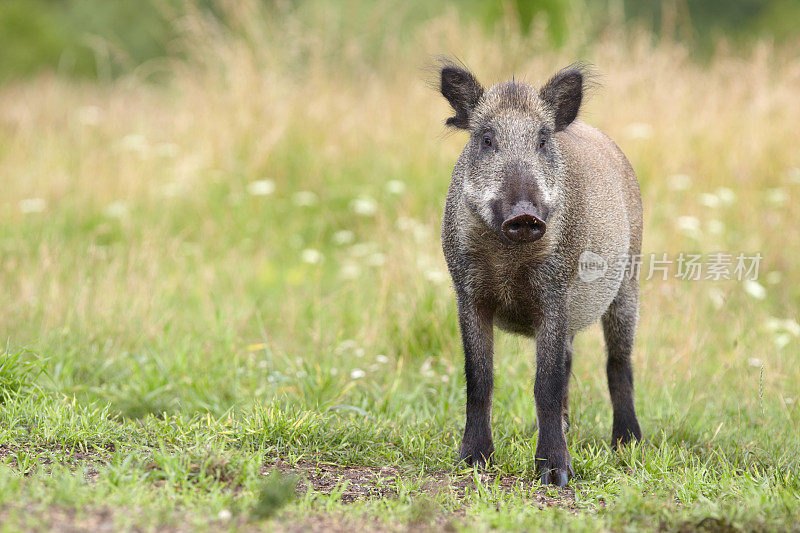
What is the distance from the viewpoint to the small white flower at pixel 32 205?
7801mm

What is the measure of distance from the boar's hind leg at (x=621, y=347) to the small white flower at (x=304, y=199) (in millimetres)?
4075

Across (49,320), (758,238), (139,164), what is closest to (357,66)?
(139,164)

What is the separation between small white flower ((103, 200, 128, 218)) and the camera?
312 inches

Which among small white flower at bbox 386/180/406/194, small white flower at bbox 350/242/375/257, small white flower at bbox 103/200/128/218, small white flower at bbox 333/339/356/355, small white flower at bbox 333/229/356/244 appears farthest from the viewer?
small white flower at bbox 103/200/128/218

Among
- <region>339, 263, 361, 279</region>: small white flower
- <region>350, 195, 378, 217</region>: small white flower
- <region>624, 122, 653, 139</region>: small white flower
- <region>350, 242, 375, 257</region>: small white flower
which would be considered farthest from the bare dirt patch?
<region>624, 122, 653, 139</region>: small white flower

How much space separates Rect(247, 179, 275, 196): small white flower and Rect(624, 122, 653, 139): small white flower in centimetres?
363

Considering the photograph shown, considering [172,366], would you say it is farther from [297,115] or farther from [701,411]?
[297,115]

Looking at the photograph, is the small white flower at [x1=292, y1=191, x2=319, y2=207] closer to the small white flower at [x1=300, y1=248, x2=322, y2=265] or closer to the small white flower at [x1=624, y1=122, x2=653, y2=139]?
the small white flower at [x1=300, y1=248, x2=322, y2=265]

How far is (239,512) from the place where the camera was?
2.93 metres

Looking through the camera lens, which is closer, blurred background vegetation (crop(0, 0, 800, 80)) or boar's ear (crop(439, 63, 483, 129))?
boar's ear (crop(439, 63, 483, 129))

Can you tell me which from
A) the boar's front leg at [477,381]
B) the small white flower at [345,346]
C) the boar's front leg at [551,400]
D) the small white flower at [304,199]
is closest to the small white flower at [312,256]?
the small white flower at [304,199]

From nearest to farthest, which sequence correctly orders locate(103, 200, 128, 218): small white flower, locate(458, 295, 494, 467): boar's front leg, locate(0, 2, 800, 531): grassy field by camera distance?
locate(0, 2, 800, 531): grassy field → locate(458, 295, 494, 467): boar's front leg → locate(103, 200, 128, 218): small white flower

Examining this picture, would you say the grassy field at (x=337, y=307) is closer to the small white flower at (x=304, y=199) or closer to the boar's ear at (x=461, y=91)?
the small white flower at (x=304, y=199)

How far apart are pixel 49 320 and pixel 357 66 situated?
5.70 metres
